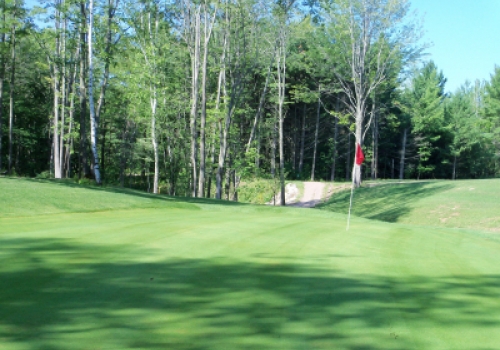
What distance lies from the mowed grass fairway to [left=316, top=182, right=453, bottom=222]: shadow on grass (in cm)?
2113

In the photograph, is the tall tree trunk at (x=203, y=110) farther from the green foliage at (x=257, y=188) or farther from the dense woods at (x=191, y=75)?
the green foliage at (x=257, y=188)

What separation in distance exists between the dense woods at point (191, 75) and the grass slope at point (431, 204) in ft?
8.62

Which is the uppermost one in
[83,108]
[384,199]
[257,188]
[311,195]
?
[83,108]

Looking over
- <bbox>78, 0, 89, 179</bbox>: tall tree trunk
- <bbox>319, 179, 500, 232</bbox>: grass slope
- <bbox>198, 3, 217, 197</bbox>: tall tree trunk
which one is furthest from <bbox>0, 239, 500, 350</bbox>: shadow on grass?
<bbox>319, 179, 500, 232</bbox>: grass slope

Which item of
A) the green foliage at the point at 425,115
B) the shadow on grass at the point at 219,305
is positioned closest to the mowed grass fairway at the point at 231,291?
the shadow on grass at the point at 219,305

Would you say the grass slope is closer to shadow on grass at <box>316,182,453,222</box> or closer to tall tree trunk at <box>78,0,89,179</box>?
shadow on grass at <box>316,182,453,222</box>

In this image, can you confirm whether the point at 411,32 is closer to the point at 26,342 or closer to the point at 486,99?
the point at 26,342

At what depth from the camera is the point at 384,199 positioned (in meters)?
32.5

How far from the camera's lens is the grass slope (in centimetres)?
2480

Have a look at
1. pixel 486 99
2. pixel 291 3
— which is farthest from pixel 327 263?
pixel 486 99

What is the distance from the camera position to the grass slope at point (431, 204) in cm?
2480

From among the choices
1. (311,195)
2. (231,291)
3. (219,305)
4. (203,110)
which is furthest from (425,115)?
(219,305)

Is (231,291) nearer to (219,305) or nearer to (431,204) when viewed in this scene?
(219,305)

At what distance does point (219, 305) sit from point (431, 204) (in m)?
26.5
